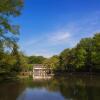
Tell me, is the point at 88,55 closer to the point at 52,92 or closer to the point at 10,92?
the point at 52,92

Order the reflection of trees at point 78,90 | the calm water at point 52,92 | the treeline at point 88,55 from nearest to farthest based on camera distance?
the reflection of trees at point 78,90, the calm water at point 52,92, the treeline at point 88,55

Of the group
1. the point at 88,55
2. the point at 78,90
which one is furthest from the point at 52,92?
the point at 88,55

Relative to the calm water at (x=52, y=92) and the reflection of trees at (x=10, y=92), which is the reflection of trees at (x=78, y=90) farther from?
the reflection of trees at (x=10, y=92)

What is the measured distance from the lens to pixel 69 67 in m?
102

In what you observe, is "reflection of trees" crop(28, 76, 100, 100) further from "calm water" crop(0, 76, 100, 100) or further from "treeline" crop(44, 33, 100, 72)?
"treeline" crop(44, 33, 100, 72)

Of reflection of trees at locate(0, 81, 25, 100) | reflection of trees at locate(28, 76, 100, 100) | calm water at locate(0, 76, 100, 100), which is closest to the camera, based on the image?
reflection of trees at locate(28, 76, 100, 100)

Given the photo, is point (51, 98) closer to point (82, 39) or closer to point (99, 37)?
point (99, 37)

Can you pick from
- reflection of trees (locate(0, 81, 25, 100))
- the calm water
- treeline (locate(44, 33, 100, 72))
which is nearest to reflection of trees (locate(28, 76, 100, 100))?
the calm water

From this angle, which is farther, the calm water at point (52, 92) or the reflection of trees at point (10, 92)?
the reflection of trees at point (10, 92)

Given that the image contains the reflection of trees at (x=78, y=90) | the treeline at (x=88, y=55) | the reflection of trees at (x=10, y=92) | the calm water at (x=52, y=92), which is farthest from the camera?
the treeline at (x=88, y=55)

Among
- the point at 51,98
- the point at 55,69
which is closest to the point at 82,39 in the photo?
the point at 55,69

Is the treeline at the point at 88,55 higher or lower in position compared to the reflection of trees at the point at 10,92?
higher

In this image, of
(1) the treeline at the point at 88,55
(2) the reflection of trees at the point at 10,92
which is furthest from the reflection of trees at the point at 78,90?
(1) the treeline at the point at 88,55

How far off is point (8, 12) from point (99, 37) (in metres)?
55.2
